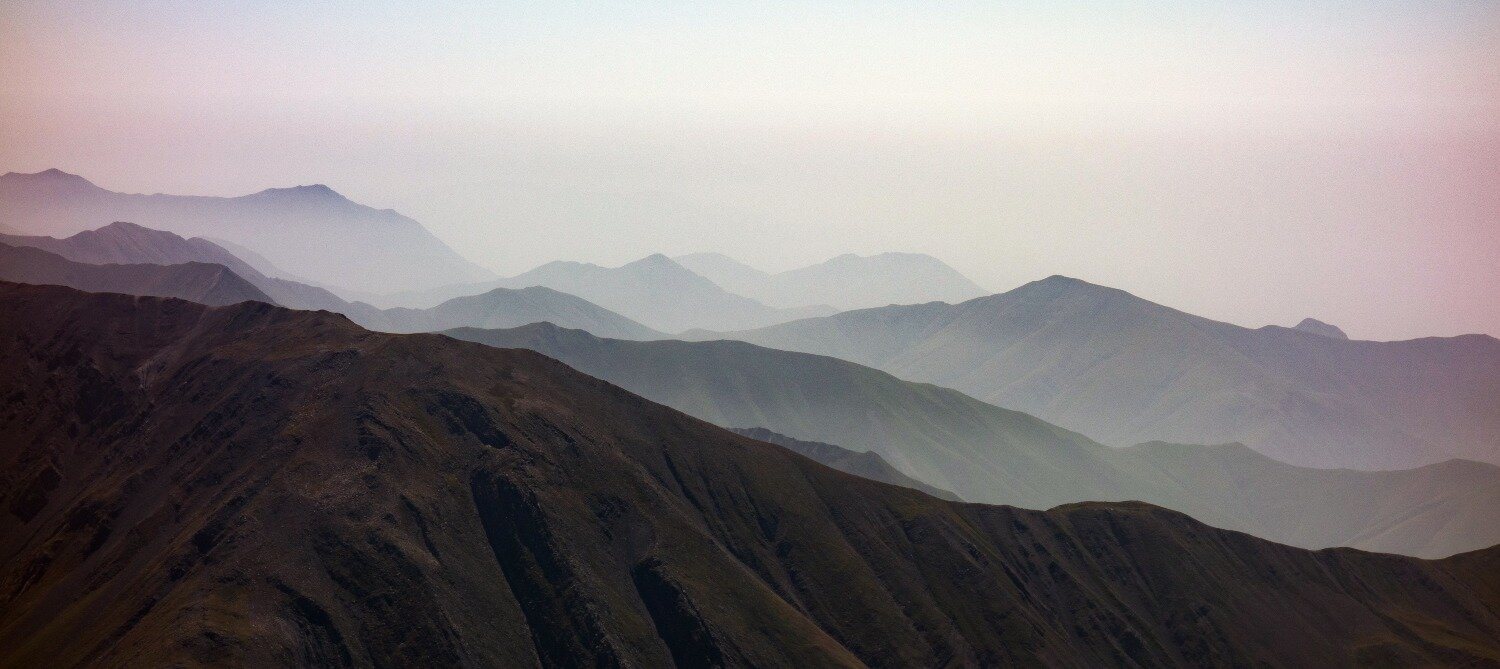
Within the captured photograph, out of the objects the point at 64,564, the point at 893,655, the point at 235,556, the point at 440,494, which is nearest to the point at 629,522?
the point at 440,494

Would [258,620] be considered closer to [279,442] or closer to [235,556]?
[235,556]

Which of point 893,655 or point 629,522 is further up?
point 629,522

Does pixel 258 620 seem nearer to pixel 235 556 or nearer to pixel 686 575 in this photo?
pixel 235 556

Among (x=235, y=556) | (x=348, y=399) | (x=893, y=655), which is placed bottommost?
(x=893, y=655)

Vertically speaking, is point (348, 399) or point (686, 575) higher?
point (348, 399)

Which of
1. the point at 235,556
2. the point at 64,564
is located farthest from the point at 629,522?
the point at 64,564

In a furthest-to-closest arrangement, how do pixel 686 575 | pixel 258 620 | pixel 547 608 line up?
1. pixel 686 575
2. pixel 547 608
3. pixel 258 620

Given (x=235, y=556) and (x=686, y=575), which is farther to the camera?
(x=686, y=575)

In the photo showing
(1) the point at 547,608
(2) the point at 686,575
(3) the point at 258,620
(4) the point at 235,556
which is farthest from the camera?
(2) the point at 686,575

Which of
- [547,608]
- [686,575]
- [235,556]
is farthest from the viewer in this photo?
[686,575]
